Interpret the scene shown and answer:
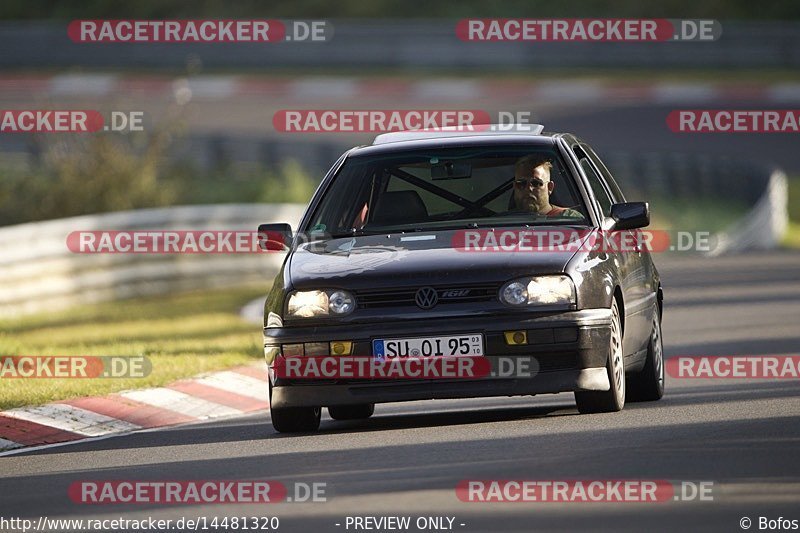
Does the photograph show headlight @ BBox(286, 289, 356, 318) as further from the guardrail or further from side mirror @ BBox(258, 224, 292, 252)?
the guardrail

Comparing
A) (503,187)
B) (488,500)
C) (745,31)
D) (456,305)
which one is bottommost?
(488,500)

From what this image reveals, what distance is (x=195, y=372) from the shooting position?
13.6 metres

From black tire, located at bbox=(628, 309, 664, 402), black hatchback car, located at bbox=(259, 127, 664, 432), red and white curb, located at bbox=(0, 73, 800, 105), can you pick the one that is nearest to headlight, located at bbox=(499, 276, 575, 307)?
black hatchback car, located at bbox=(259, 127, 664, 432)

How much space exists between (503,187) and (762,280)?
11615 mm

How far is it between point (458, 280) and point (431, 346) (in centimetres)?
37

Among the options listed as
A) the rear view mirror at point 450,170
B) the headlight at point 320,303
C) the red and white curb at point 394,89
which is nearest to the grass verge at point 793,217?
the red and white curb at point 394,89

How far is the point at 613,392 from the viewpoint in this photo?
10.0 meters

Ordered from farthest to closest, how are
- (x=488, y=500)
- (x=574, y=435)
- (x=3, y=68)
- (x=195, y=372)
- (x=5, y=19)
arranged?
(x=5, y=19), (x=3, y=68), (x=195, y=372), (x=574, y=435), (x=488, y=500)

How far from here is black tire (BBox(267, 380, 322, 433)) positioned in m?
10.2

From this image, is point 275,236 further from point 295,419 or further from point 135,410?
point 135,410

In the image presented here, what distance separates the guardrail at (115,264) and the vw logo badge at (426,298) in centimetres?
977

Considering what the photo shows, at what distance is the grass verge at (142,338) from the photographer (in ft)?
41.7

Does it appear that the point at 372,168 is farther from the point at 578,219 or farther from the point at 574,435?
the point at 574,435

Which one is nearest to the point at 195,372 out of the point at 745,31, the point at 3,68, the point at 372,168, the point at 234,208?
the point at 372,168
